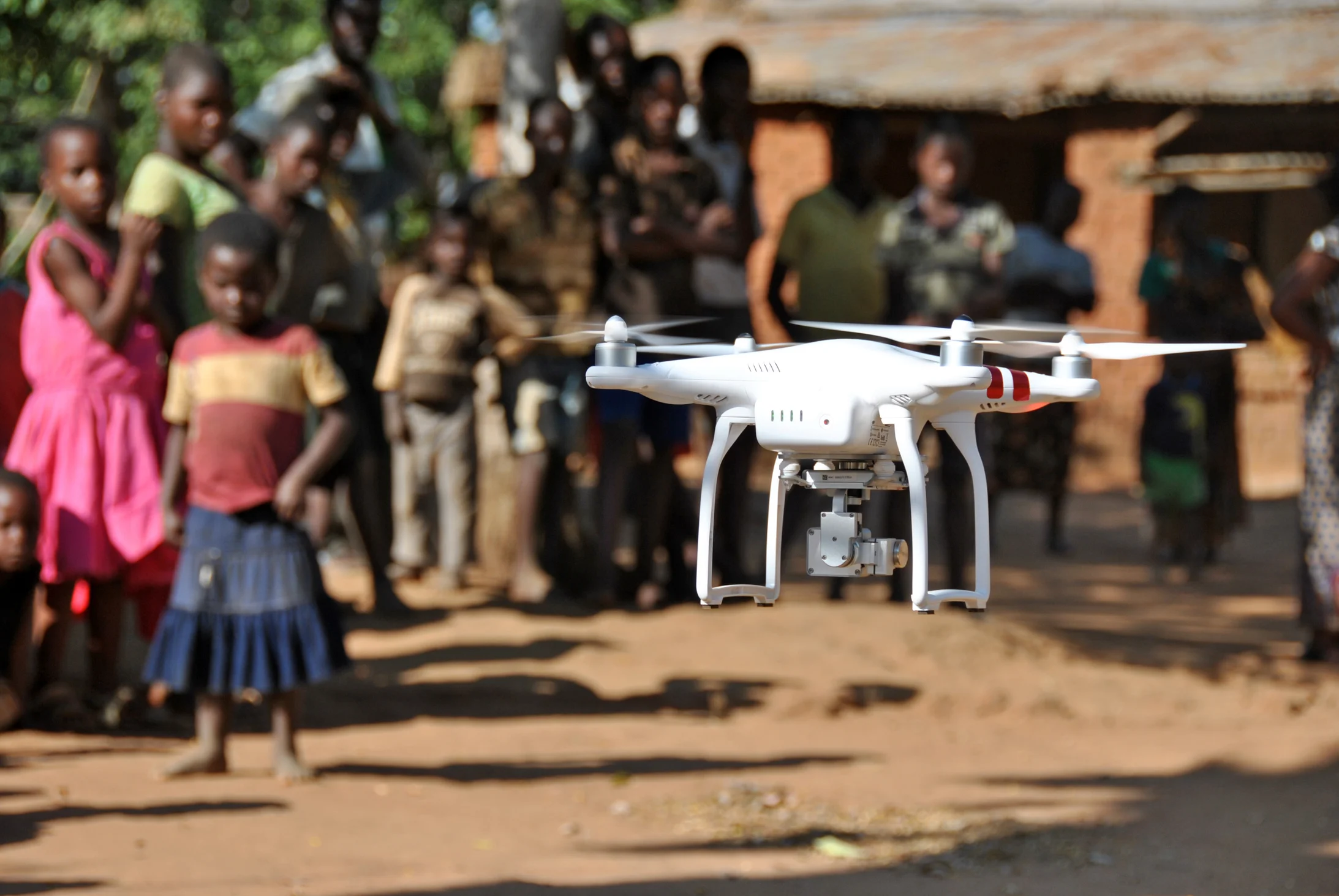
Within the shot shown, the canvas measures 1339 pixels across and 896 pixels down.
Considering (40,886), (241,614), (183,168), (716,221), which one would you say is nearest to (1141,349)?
(40,886)

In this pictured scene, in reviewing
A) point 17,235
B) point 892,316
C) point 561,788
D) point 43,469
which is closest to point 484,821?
point 561,788

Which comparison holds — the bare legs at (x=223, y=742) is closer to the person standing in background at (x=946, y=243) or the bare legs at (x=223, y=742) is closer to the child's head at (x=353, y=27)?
the person standing in background at (x=946, y=243)

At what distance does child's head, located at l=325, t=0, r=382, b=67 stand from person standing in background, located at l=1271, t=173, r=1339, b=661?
13.1ft

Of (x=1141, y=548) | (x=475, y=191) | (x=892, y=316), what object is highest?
(x=475, y=191)

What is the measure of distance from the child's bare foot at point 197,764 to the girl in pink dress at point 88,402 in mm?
778

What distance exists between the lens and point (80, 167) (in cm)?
543

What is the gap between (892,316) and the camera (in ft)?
23.6

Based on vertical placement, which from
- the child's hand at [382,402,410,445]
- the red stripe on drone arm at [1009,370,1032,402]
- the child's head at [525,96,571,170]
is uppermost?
the child's head at [525,96,571,170]

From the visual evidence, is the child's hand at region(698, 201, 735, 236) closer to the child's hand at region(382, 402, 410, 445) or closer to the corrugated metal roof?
the child's hand at region(382, 402, 410, 445)

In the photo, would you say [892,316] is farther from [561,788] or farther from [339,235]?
[561,788]

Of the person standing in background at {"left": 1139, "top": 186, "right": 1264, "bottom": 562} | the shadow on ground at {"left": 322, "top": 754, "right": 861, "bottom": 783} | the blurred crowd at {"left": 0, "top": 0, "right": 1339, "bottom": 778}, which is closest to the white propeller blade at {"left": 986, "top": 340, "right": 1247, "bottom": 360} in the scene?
the blurred crowd at {"left": 0, "top": 0, "right": 1339, "bottom": 778}

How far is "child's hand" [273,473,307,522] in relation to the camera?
5035 millimetres

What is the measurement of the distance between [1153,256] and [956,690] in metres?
3.82

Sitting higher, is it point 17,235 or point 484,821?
point 17,235
